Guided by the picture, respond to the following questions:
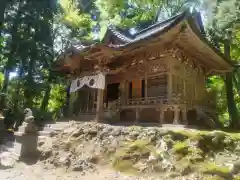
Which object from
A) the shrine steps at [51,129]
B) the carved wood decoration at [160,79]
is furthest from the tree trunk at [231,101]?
the shrine steps at [51,129]

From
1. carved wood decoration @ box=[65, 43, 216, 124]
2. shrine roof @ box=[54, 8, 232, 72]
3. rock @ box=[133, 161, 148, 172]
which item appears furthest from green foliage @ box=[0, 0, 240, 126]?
rock @ box=[133, 161, 148, 172]

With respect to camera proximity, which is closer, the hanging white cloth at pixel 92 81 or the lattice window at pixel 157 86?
the hanging white cloth at pixel 92 81

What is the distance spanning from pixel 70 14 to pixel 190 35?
1474 cm

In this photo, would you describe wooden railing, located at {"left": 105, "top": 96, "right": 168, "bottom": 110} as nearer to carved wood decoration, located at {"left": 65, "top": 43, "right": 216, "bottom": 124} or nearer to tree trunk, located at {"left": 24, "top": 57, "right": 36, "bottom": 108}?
carved wood decoration, located at {"left": 65, "top": 43, "right": 216, "bottom": 124}

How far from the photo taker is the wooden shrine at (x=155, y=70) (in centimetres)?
1124

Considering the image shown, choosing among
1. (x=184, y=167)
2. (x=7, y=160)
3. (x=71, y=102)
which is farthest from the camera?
(x=71, y=102)

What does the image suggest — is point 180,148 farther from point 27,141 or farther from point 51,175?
point 27,141

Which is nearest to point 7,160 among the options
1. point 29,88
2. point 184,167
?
point 184,167

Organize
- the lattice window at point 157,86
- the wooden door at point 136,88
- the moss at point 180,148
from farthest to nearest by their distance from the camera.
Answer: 1. the wooden door at point 136,88
2. the lattice window at point 157,86
3. the moss at point 180,148

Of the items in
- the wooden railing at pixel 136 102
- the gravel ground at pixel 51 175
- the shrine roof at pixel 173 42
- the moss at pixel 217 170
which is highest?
the shrine roof at pixel 173 42

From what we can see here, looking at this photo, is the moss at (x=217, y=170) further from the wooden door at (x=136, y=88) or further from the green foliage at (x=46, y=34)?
the green foliage at (x=46, y=34)

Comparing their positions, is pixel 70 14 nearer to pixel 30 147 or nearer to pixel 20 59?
pixel 20 59

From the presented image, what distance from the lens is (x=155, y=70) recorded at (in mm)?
12977

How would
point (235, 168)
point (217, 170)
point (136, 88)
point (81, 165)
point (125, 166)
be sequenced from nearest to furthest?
point (217, 170), point (235, 168), point (125, 166), point (81, 165), point (136, 88)
